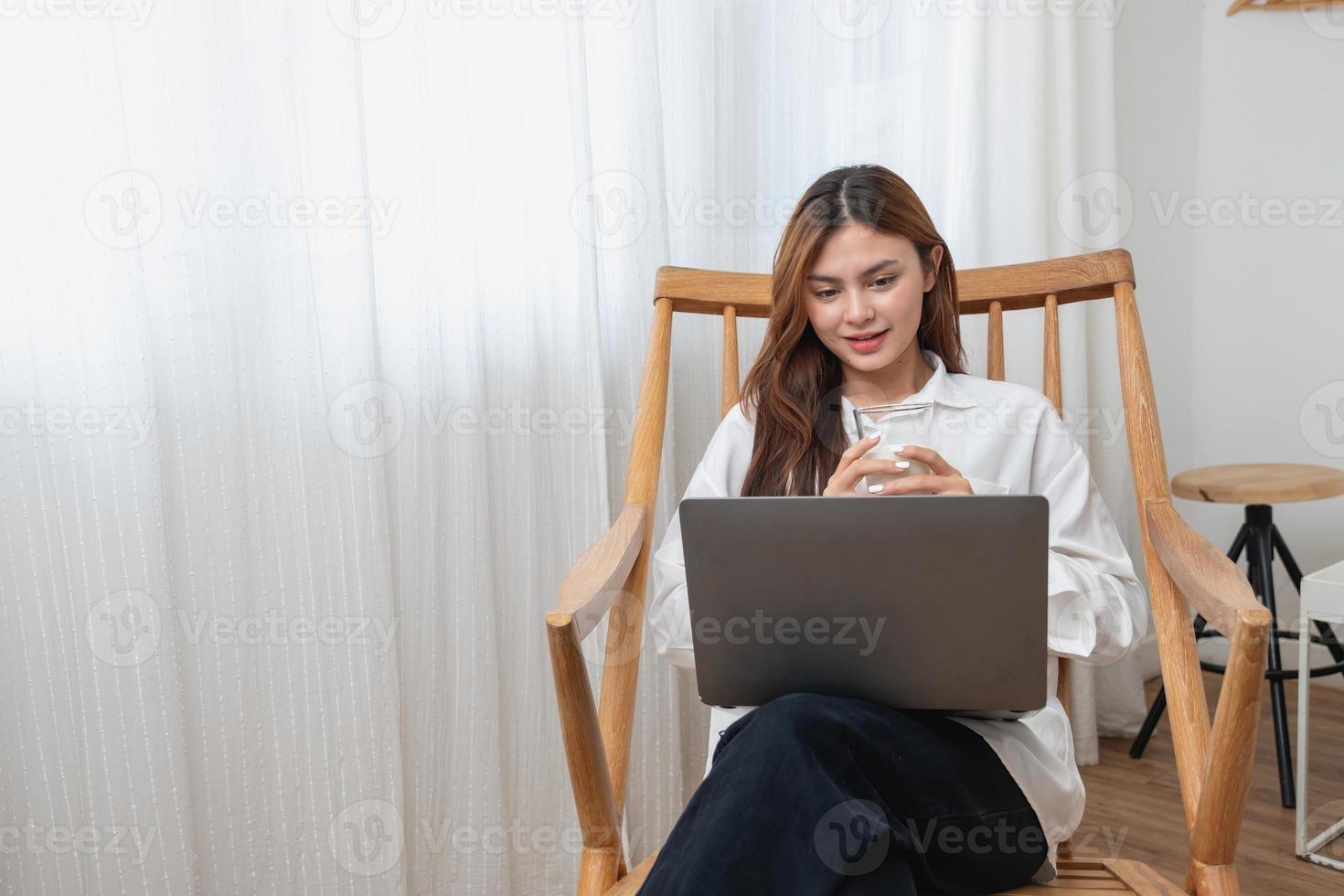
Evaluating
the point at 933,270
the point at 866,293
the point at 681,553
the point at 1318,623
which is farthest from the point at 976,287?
the point at 1318,623

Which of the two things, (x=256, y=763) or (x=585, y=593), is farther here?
(x=256, y=763)

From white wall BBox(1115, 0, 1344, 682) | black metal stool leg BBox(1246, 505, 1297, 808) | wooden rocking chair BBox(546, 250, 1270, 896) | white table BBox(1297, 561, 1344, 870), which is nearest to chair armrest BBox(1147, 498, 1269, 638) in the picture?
wooden rocking chair BBox(546, 250, 1270, 896)

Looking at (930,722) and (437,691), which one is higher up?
(930,722)

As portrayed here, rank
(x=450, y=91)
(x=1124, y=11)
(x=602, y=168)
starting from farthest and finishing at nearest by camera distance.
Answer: (x=1124, y=11) → (x=602, y=168) → (x=450, y=91)

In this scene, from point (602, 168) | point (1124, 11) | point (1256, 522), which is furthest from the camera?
point (1124, 11)

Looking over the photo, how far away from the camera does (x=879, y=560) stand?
782mm

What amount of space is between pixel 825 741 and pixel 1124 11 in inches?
75.9

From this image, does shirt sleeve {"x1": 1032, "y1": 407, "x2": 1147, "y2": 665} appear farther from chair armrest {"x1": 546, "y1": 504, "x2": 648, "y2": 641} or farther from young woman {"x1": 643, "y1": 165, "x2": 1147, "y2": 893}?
chair armrest {"x1": 546, "y1": 504, "x2": 648, "y2": 641}

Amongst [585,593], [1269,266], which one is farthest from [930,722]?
[1269,266]

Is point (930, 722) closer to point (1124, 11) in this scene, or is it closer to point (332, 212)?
point (332, 212)

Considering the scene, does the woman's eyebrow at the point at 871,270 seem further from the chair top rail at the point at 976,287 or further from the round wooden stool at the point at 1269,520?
A: the round wooden stool at the point at 1269,520

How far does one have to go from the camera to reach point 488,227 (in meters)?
1.38

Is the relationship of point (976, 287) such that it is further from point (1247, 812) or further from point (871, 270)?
point (1247, 812)

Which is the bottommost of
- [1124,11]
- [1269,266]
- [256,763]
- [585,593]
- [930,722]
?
[256,763]
